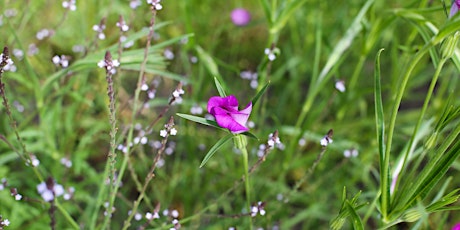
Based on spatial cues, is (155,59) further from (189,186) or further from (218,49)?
(218,49)

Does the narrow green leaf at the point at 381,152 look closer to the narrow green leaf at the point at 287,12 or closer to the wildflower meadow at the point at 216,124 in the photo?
the wildflower meadow at the point at 216,124

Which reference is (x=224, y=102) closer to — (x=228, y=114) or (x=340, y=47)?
(x=228, y=114)

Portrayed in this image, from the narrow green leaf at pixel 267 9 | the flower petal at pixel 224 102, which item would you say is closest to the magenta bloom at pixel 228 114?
the flower petal at pixel 224 102

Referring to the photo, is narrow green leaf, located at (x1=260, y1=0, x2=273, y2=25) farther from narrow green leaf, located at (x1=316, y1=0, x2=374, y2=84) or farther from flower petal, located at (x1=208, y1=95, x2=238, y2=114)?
flower petal, located at (x1=208, y1=95, x2=238, y2=114)

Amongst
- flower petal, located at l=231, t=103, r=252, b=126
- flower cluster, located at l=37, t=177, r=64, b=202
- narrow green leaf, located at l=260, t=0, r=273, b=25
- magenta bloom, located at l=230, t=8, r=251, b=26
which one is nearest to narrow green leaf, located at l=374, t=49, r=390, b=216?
flower petal, located at l=231, t=103, r=252, b=126

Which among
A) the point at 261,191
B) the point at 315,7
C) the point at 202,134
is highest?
the point at 315,7

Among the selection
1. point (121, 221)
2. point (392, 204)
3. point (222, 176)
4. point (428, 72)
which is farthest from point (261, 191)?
point (428, 72)

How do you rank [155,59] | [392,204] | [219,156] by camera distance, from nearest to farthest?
[392,204] < [155,59] < [219,156]

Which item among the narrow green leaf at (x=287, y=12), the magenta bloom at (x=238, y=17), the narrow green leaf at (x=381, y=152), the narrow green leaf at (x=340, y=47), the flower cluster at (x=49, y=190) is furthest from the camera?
the magenta bloom at (x=238, y=17)
